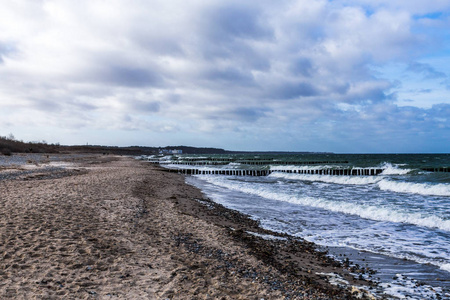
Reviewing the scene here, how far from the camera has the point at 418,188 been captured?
20.6m

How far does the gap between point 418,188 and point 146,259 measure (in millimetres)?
20638

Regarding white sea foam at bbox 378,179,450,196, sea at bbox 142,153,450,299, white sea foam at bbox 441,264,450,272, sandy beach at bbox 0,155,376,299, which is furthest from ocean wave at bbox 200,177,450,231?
white sea foam at bbox 378,179,450,196

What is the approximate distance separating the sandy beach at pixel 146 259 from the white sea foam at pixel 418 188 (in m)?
15.2

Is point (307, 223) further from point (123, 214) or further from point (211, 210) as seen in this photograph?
point (123, 214)

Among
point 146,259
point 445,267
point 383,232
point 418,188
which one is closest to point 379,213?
point 383,232

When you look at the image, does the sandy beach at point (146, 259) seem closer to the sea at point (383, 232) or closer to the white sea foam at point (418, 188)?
the sea at point (383, 232)

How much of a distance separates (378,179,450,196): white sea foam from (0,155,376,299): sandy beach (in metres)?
15.2

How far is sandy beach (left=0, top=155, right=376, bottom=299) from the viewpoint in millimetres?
4625

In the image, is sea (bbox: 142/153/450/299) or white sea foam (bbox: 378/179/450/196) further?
white sea foam (bbox: 378/179/450/196)

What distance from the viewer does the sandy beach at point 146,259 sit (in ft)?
15.2

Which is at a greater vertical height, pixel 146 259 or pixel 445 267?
pixel 146 259

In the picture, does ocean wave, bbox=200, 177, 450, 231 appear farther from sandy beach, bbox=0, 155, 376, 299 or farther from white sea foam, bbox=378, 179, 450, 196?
white sea foam, bbox=378, 179, 450, 196

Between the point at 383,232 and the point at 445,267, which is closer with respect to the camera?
the point at 445,267

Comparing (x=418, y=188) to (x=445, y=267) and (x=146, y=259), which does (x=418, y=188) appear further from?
(x=146, y=259)
